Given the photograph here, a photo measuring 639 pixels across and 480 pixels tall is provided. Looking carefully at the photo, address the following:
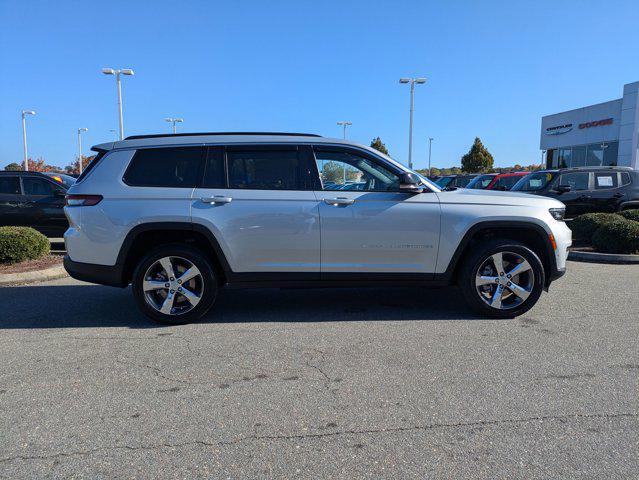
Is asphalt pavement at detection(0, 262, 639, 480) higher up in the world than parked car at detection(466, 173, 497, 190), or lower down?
lower down

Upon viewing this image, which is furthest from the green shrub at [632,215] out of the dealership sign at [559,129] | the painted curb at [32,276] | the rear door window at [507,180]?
the dealership sign at [559,129]

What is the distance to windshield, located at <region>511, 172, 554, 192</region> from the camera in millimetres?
11406

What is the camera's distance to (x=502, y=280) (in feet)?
16.3

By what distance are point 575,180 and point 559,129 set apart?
1181 inches

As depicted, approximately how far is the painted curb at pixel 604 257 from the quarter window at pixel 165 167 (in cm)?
744

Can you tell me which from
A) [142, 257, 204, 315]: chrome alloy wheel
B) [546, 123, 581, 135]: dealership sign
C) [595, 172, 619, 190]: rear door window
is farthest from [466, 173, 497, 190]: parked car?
[546, 123, 581, 135]: dealership sign

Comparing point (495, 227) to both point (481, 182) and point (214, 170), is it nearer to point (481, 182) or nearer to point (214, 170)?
point (214, 170)

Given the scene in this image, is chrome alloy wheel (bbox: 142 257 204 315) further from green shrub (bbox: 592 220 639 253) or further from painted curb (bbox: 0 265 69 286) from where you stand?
green shrub (bbox: 592 220 639 253)

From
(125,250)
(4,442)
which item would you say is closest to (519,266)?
(125,250)

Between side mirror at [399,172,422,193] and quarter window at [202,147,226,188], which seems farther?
→ quarter window at [202,147,226,188]

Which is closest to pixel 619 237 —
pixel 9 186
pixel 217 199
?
pixel 217 199

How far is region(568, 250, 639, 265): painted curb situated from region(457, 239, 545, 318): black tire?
15.1ft

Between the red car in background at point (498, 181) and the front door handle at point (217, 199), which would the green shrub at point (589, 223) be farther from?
the front door handle at point (217, 199)

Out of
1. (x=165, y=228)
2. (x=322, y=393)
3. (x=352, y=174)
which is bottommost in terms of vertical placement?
(x=322, y=393)
